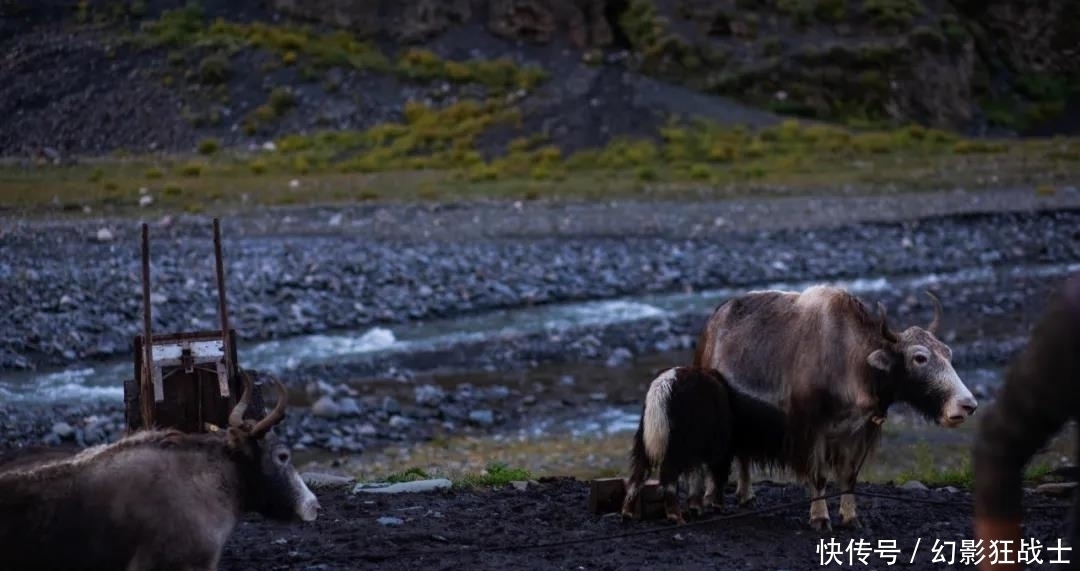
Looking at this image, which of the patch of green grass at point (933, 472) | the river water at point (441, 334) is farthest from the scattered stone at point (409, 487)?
the river water at point (441, 334)

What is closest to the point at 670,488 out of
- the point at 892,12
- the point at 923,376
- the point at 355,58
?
the point at 923,376

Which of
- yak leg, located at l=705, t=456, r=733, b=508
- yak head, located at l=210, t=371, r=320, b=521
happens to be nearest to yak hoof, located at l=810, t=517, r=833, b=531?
yak leg, located at l=705, t=456, r=733, b=508

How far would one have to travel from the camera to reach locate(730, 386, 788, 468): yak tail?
911cm

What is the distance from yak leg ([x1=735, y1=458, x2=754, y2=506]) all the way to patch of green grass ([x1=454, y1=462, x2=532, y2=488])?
5.23 ft

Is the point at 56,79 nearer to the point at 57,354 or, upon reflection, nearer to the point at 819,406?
the point at 57,354

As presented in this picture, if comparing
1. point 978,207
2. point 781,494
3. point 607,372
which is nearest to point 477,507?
point 781,494

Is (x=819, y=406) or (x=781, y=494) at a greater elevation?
(x=819, y=406)

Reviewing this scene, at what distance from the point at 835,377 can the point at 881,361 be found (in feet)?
1.15

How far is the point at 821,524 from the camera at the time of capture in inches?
343

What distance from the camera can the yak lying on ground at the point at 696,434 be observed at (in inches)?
344

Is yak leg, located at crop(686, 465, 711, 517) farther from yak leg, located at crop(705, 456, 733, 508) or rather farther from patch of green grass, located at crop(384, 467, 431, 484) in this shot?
patch of green grass, located at crop(384, 467, 431, 484)

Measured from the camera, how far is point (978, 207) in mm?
31062

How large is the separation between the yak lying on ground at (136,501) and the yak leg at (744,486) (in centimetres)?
345

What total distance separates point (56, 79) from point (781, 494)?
14365 mm
